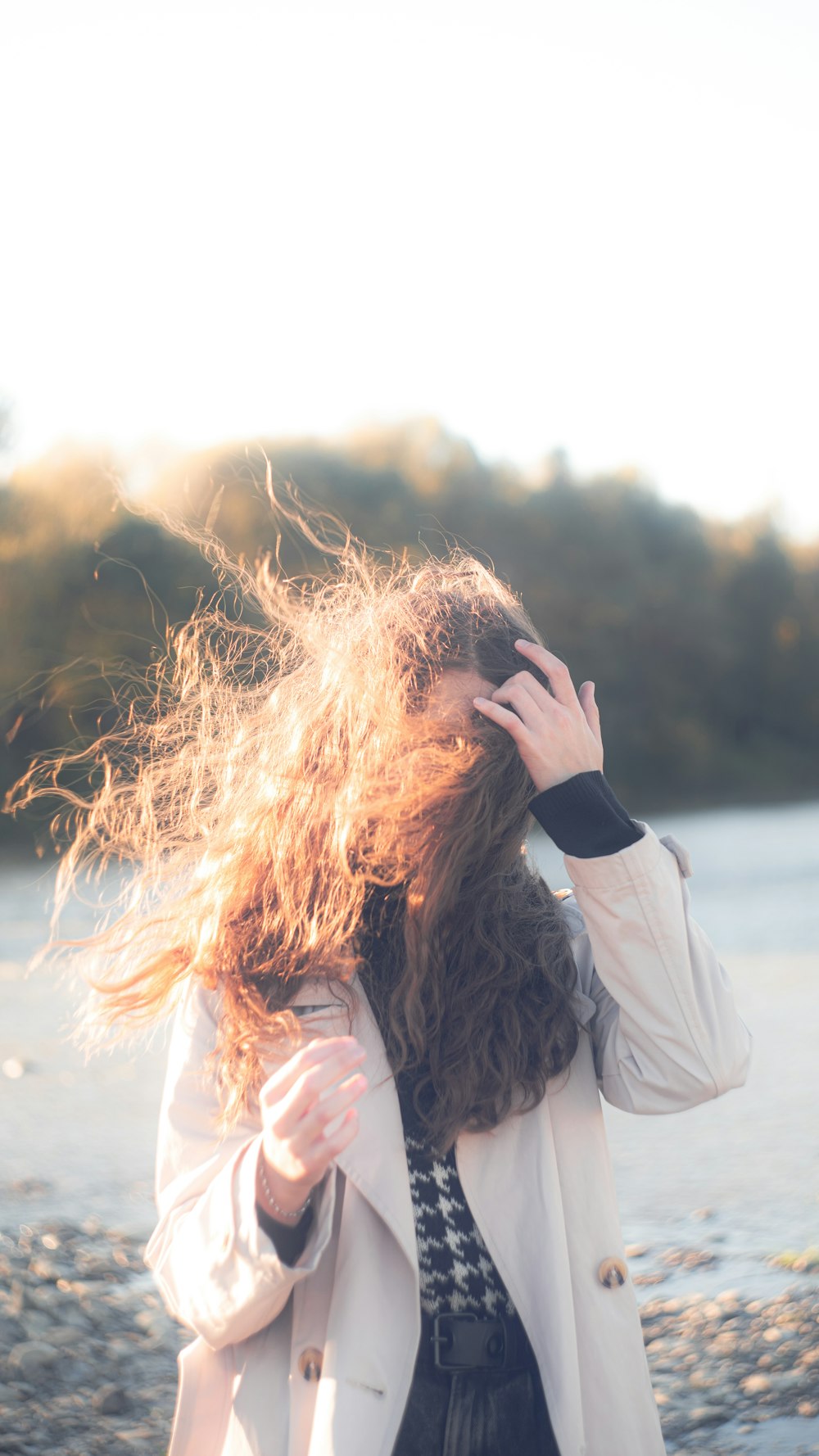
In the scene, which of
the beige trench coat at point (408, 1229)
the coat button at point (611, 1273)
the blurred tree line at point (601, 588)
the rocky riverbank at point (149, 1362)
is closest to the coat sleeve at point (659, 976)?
the beige trench coat at point (408, 1229)

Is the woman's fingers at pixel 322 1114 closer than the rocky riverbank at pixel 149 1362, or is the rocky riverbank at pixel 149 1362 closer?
the woman's fingers at pixel 322 1114

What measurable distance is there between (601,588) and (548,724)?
138ft

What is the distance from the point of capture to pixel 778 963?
11.8m

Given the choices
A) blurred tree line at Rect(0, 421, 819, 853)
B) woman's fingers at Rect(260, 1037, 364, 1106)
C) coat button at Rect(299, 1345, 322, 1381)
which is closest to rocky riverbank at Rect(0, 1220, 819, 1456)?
coat button at Rect(299, 1345, 322, 1381)

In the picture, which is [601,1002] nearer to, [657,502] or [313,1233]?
[313,1233]

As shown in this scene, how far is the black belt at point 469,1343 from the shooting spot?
1718mm

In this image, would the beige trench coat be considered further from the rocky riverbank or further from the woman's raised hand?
the rocky riverbank

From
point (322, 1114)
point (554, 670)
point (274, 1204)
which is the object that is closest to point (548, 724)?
point (554, 670)

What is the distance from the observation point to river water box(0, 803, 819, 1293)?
213 inches

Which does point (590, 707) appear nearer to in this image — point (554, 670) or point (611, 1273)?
point (554, 670)

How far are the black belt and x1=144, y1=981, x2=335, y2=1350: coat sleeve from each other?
0.76 ft

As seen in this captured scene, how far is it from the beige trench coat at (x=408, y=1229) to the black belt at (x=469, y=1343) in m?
0.05

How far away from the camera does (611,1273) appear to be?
5.91 feet

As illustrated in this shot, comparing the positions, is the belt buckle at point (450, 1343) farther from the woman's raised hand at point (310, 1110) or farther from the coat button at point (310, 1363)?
the woman's raised hand at point (310, 1110)
